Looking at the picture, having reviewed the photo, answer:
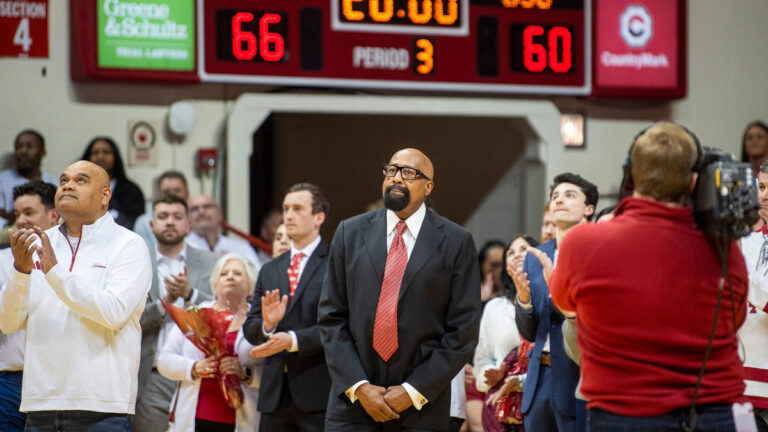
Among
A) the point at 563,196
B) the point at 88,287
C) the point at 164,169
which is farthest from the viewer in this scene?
the point at 164,169

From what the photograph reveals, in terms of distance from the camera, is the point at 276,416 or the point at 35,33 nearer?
the point at 276,416

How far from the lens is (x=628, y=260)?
2.98m

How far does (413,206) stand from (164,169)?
459 cm

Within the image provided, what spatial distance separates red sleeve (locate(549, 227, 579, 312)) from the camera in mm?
3062

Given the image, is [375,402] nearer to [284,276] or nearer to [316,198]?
[284,276]

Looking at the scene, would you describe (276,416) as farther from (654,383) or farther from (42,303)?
(654,383)

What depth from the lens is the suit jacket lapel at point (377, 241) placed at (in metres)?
4.29

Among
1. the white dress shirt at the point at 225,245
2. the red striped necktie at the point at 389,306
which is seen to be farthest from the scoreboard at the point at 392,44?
the red striped necktie at the point at 389,306

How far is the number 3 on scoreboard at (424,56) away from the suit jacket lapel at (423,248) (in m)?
4.15

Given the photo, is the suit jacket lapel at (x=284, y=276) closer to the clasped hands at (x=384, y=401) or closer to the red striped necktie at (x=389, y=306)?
the red striped necktie at (x=389, y=306)

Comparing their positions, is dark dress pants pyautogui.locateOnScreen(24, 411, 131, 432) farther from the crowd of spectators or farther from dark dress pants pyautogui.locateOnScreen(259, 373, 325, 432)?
dark dress pants pyautogui.locateOnScreen(259, 373, 325, 432)

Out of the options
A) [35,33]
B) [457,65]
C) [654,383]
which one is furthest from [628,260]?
[35,33]

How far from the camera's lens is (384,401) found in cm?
410

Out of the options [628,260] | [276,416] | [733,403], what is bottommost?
[276,416]
